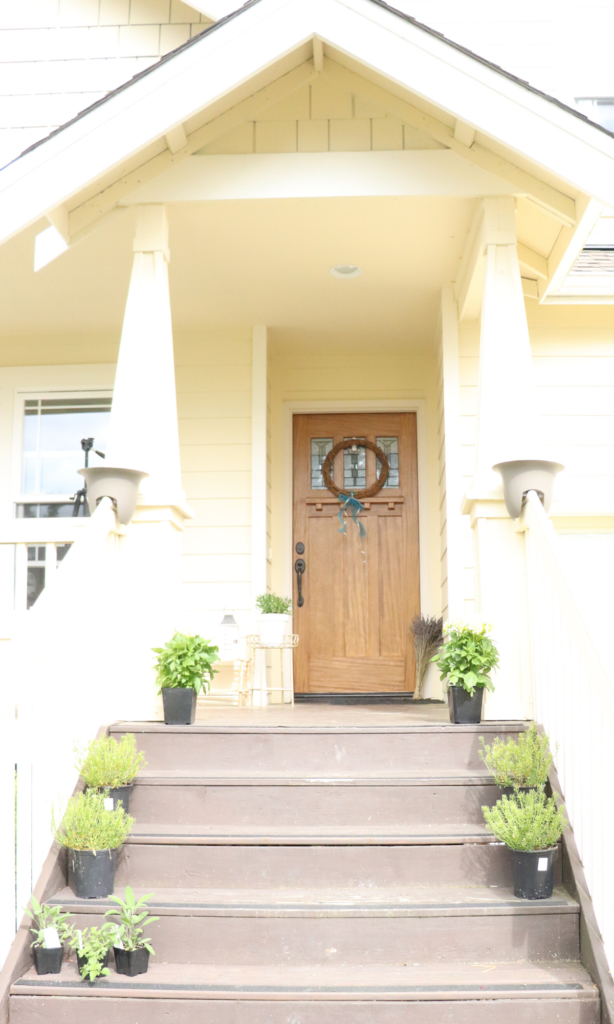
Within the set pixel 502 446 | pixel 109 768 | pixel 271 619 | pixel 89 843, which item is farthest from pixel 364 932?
pixel 271 619

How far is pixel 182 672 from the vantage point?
11.9 ft

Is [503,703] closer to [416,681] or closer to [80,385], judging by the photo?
[416,681]

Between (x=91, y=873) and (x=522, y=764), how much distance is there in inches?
57.3

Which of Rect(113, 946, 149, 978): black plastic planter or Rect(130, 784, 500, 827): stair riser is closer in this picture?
Rect(113, 946, 149, 978): black plastic planter

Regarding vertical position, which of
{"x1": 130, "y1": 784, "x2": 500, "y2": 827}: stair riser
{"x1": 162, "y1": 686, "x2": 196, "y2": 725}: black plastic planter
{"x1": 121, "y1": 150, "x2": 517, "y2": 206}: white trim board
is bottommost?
{"x1": 130, "y1": 784, "x2": 500, "y2": 827}: stair riser

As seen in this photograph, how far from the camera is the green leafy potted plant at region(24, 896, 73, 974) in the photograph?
2625 mm

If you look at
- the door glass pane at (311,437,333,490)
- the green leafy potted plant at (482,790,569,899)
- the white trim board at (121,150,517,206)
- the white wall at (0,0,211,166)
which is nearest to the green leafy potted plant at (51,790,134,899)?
the green leafy potted plant at (482,790,569,899)

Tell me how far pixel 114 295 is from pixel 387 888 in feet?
12.9

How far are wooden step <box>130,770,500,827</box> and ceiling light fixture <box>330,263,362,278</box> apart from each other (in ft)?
9.87

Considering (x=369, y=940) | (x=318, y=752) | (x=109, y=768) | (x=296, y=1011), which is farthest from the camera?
(x=318, y=752)

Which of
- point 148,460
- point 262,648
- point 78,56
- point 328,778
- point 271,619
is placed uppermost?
point 78,56

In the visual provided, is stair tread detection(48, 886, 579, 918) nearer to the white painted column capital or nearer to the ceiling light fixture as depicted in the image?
the white painted column capital

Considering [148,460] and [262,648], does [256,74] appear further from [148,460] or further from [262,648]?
[262,648]

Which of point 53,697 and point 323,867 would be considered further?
point 53,697
